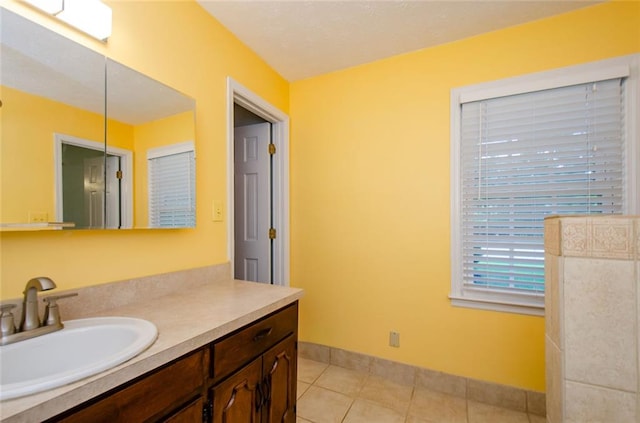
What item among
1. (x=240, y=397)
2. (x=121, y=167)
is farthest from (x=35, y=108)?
(x=240, y=397)

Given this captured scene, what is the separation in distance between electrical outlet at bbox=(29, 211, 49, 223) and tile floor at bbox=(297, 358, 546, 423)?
1668mm

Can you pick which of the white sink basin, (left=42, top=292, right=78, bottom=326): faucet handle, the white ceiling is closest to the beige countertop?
the white sink basin

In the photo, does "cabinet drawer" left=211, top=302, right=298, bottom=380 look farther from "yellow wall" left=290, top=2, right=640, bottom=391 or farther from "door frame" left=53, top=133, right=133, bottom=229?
"yellow wall" left=290, top=2, right=640, bottom=391

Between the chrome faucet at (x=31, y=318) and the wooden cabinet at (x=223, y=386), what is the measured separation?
0.39 metres

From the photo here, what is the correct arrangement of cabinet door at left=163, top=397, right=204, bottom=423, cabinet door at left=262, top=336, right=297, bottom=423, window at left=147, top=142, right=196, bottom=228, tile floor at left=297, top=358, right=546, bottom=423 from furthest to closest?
tile floor at left=297, top=358, right=546, bottom=423 → window at left=147, top=142, right=196, bottom=228 → cabinet door at left=262, top=336, right=297, bottom=423 → cabinet door at left=163, top=397, right=204, bottom=423

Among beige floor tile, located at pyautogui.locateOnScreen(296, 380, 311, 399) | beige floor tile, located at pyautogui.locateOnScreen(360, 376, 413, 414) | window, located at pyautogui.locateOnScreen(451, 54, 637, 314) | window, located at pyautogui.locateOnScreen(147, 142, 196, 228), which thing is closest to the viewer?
window, located at pyautogui.locateOnScreen(147, 142, 196, 228)

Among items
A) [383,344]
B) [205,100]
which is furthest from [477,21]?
[383,344]

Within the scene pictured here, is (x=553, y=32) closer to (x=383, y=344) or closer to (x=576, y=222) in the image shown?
(x=576, y=222)

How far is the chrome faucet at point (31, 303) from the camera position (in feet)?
2.71

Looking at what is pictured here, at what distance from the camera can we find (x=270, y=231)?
247 centimetres

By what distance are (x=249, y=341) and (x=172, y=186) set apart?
857 mm

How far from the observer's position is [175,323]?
0.96 meters

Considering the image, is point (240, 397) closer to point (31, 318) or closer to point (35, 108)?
point (31, 318)

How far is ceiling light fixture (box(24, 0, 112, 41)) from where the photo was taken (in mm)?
993
